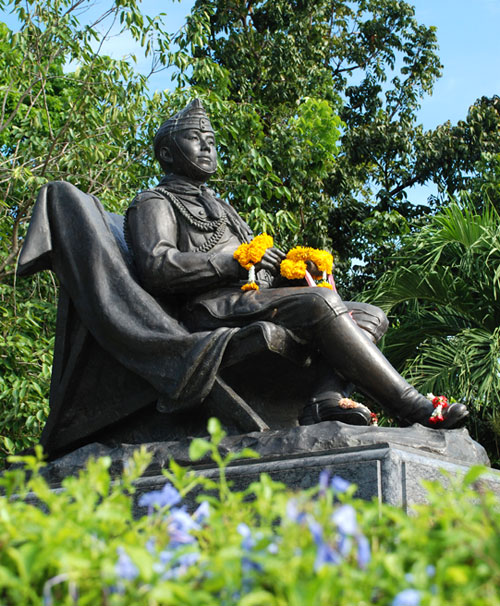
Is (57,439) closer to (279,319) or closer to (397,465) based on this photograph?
(279,319)

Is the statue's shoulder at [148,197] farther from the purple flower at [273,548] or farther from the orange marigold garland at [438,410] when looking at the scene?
the purple flower at [273,548]

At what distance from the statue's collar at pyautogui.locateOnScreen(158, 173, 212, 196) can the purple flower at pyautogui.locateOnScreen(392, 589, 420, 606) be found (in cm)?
393

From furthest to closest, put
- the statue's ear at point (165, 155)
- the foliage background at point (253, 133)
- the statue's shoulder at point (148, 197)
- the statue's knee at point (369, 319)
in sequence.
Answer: the foliage background at point (253, 133) → the statue's ear at point (165, 155) → the statue's shoulder at point (148, 197) → the statue's knee at point (369, 319)

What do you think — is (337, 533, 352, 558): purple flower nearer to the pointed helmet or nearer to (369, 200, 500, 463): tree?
the pointed helmet

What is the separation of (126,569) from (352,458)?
7.40 feet

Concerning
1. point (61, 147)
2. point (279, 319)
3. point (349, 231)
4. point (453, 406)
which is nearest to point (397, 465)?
point (453, 406)

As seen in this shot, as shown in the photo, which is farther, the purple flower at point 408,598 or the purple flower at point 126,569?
the purple flower at point 126,569

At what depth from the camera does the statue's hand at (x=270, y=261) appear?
15.1 feet

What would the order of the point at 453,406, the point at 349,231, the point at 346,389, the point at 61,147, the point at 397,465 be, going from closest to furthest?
1. the point at 397,465
2. the point at 453,406
3. the point at 346,389
4. the point at 61,147
5. the point at 349,231

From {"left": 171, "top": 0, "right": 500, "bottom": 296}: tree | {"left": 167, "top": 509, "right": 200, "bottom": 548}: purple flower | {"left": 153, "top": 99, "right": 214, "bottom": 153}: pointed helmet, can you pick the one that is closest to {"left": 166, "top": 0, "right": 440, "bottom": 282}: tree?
{"left": 171, "top": 0, "right": 500, "bottom": 296}: tree

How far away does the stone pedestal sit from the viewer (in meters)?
3.59

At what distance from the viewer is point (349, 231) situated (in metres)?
14.6

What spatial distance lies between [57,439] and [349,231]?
10.3 meters

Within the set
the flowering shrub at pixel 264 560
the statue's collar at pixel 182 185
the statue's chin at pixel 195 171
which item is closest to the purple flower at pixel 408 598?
the flowering shrub at pixel 264 560
